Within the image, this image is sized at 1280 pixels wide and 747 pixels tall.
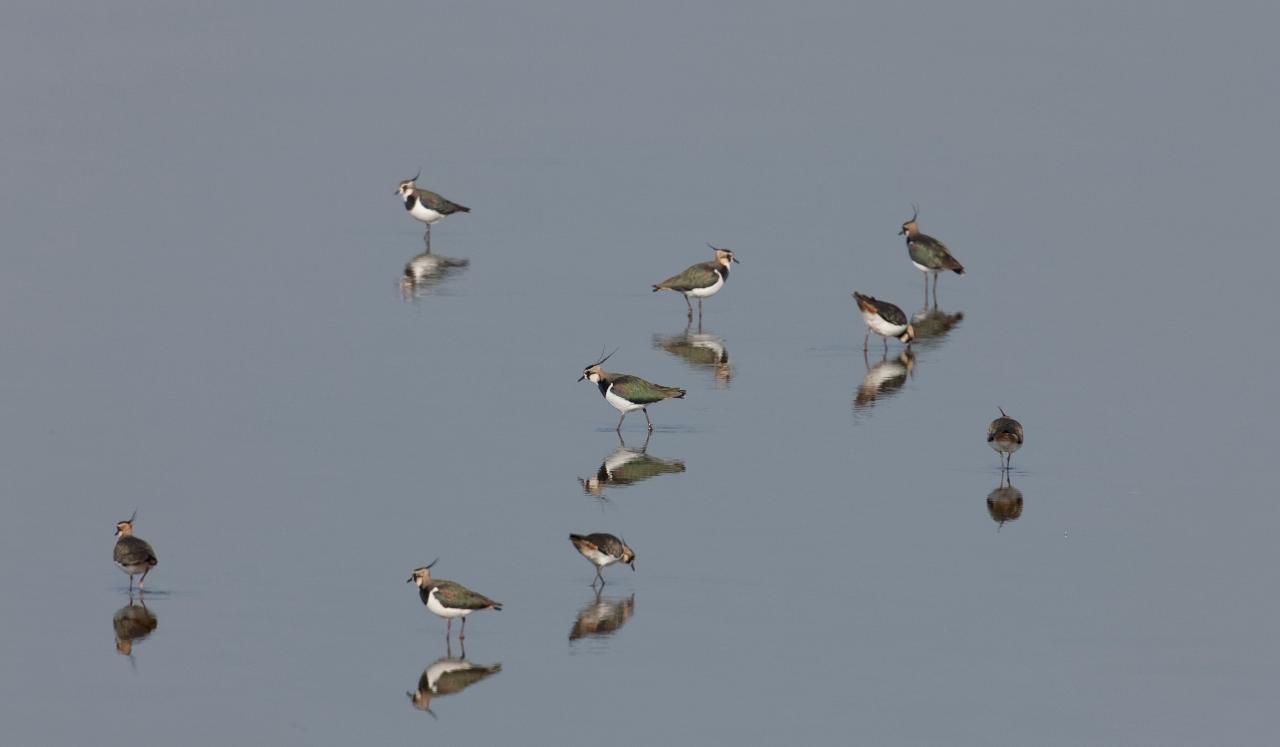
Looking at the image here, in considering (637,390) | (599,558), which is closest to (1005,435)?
(637,390)

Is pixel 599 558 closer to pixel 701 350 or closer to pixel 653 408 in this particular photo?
pixel 653 408

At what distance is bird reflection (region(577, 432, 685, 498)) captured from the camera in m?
26.4

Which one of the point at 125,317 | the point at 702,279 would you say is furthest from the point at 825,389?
the point at 125,317

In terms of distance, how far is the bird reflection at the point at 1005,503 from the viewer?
999 inches

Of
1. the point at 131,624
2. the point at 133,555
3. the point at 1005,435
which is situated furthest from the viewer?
the point at 1005,435

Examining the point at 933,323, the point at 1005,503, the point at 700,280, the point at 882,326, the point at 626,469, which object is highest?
the point at 700,280

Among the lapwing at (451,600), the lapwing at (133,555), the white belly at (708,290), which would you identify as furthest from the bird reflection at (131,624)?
the white belly at (708,290)

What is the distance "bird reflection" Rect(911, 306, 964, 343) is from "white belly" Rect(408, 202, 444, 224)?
34.1 ft

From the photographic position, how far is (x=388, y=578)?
75.0 feet

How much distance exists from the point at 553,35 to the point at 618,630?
45.1 m

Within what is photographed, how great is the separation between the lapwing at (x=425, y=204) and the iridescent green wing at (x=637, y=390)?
13.9m

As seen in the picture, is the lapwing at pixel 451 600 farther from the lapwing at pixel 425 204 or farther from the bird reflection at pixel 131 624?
the lapwing at pixel 425 204

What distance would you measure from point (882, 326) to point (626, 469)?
25.6ft

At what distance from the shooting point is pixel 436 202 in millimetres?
42219
